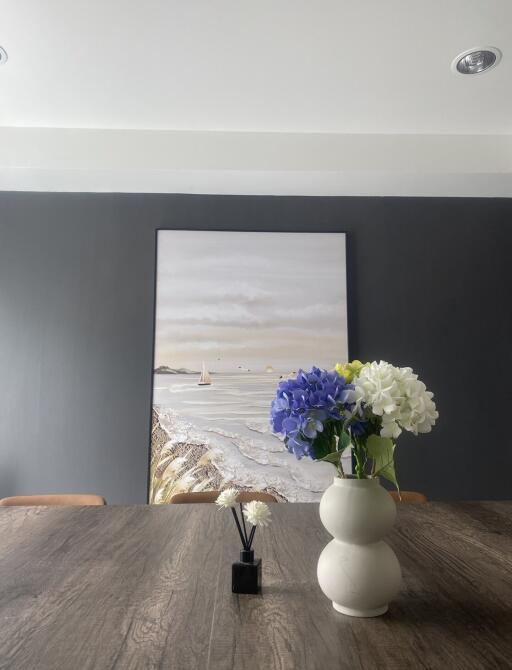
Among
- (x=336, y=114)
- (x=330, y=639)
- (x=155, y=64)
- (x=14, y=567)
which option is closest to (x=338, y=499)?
(x=330, y=639)

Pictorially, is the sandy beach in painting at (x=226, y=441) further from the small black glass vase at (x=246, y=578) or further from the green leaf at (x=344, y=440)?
the green leaf at (x=344, y=440)

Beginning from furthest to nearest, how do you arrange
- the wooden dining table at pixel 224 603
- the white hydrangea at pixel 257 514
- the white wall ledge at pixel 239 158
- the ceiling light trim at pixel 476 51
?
the white wall ledge at pixel 239 158 → the ceiling light trim at pixel 476 51 → the white hydrangea at pixel 257 514 → the wooden dining table at pixel 224 603

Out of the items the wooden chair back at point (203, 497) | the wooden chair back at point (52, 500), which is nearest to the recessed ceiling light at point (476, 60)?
the wooden chair back at point (203, 497)

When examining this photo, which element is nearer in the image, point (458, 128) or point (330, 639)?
point (330, 639)

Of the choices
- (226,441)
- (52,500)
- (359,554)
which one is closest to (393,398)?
(359,554)

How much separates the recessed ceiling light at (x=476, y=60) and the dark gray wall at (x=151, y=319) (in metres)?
1.14

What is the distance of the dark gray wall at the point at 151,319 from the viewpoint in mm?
3443

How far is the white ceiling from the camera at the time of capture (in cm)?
234

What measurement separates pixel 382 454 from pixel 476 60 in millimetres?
2442

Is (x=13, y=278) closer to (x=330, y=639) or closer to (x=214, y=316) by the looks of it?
(x=214, y=316)

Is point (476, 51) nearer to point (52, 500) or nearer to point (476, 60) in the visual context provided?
point (476, 60)

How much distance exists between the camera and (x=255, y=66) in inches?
106

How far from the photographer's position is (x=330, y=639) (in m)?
0.92

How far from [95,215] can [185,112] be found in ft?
3.28
